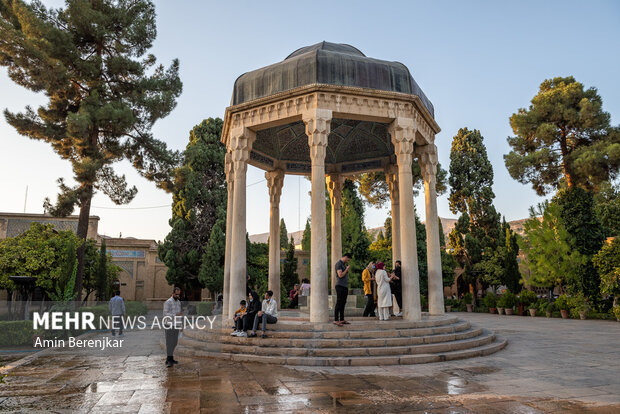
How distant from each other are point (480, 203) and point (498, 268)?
4.93 metres

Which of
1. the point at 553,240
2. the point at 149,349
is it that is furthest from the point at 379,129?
the point at 553,240

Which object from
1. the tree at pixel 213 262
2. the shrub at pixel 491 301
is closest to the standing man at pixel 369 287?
the tree at pixel 213 262

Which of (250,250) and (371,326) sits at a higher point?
(250,250)

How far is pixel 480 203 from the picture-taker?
95.9 feet

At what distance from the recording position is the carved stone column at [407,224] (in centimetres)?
1012

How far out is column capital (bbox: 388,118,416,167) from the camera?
425 inches

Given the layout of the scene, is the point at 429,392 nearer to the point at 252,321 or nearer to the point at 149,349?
the point at 252,321

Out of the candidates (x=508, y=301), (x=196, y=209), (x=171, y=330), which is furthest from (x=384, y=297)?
(x=196, y=209)

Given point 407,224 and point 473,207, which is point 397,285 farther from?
point 473,207

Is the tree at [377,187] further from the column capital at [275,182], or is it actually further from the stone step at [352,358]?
the stone step at [352,358]

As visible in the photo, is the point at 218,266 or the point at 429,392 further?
the point at 218,266

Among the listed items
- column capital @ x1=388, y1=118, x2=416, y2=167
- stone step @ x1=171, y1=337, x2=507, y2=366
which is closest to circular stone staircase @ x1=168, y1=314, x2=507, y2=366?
stone step @ x1=171, y1=337, x2=507, y2=366

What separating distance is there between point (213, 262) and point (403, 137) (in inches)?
639

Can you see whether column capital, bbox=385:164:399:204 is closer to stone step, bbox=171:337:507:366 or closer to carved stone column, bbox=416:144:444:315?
carved stone column, bbox=416:144:444:315
